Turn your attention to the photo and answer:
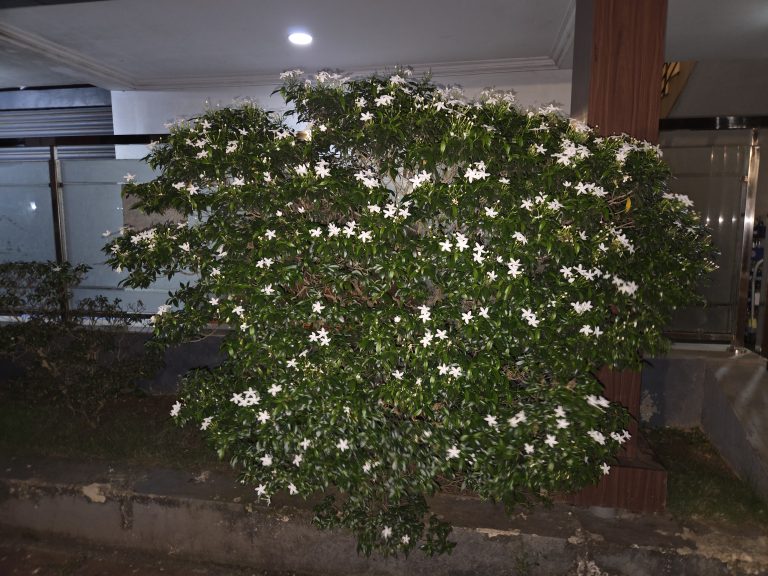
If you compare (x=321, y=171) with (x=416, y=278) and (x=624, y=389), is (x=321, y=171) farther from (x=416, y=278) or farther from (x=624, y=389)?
(x=624, y=389)

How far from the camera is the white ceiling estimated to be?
17.1 ft

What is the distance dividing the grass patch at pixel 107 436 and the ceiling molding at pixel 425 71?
160 inches

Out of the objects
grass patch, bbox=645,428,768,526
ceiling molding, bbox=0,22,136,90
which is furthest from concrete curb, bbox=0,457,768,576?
ceiling molding, bbox=0,22,136,90

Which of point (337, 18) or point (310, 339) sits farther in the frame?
point (337, 18)

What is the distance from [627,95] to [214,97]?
20.6 ft

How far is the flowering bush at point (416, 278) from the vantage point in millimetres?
2404

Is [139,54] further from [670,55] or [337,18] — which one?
[670,55]

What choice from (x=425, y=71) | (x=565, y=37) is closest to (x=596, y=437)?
(x=565, y=37)

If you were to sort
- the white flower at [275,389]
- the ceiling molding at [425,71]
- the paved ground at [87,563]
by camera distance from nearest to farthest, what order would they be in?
1. the white flower at [275,389]
2. the paved ground at [87,563]
3. the ceiling molding at [425,71]

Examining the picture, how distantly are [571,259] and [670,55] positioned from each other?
17.5 ft

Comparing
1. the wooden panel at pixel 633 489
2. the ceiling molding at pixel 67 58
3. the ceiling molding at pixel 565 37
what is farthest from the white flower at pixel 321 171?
the ceiling molding at pixel 67 58

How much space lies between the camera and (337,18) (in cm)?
554

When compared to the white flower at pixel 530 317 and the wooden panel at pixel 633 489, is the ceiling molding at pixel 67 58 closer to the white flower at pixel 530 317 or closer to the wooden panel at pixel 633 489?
the white flower at pixel 530 317

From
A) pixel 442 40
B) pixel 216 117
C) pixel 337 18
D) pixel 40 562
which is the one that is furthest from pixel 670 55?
pixel 40 562
